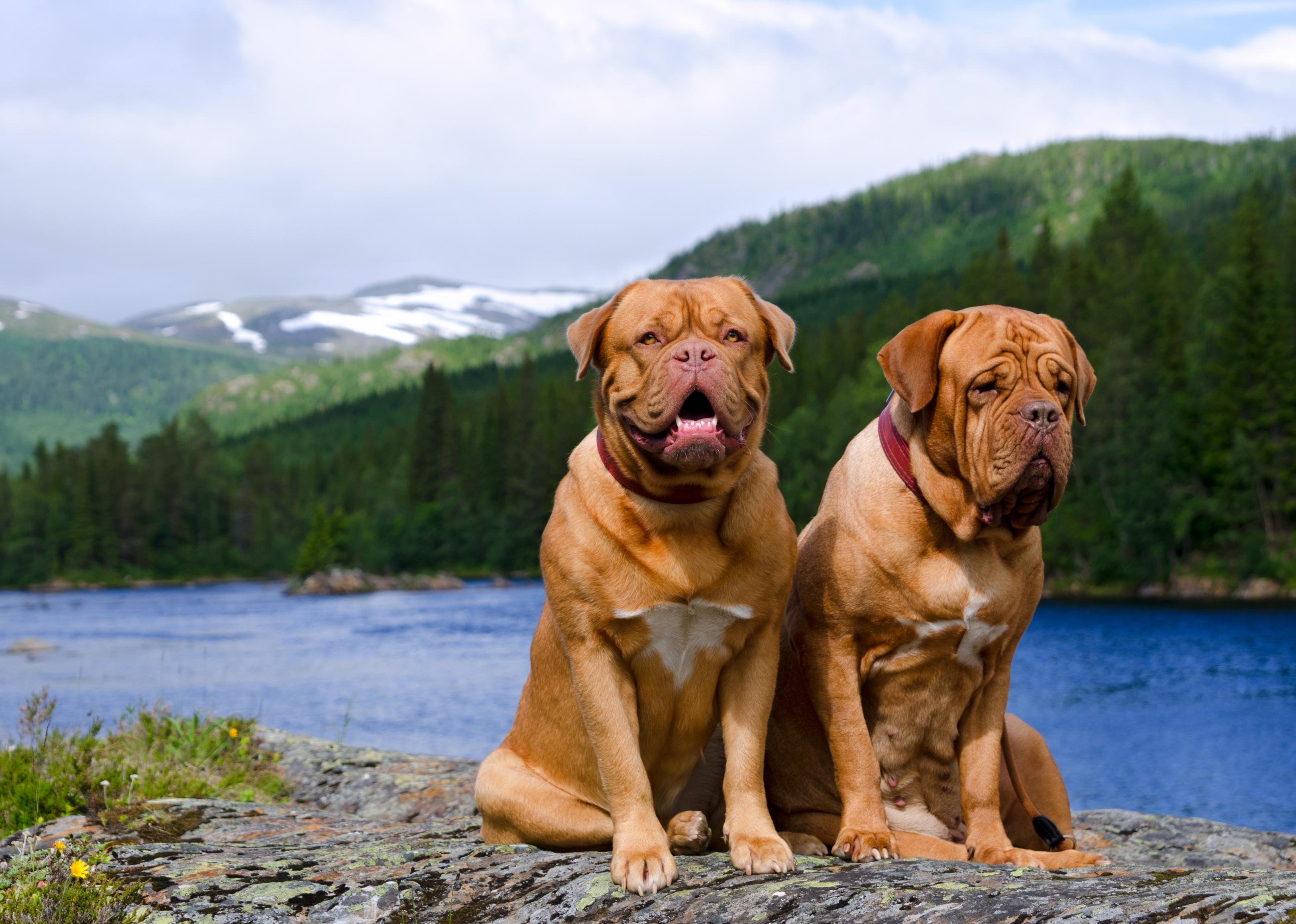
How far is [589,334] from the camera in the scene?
4332 mm

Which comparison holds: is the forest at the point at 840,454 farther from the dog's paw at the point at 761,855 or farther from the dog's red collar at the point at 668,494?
the dog's paw at the point at 761,855

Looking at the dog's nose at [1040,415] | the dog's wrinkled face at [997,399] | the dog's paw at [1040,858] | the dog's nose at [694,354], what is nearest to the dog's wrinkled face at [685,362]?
the dog's nose at [694,354]

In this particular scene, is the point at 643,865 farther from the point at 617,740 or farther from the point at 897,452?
the point at 897,452

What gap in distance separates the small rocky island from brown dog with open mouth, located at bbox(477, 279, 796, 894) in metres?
0.20

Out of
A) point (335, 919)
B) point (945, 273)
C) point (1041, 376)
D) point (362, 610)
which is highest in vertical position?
point (945, 273)

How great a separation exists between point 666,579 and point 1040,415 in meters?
1.56

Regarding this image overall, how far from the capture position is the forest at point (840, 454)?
62.6m

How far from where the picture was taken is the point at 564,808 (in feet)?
14.6

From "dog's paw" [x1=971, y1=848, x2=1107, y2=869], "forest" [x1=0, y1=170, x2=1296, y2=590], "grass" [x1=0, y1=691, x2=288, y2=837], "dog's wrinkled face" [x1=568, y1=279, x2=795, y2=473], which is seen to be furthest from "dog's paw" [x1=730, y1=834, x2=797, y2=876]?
"forest" [x1=0, y1=170, x2=1296, y2=590]

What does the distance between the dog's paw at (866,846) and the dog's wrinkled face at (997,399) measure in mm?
1315

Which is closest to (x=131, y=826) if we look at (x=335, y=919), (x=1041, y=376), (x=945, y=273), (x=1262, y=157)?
(x=335, y=919)

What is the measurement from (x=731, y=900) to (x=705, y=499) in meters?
1.48

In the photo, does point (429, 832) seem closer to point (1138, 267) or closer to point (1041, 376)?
point (1041, 376)

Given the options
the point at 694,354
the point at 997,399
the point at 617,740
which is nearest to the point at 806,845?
the point at 617,740
